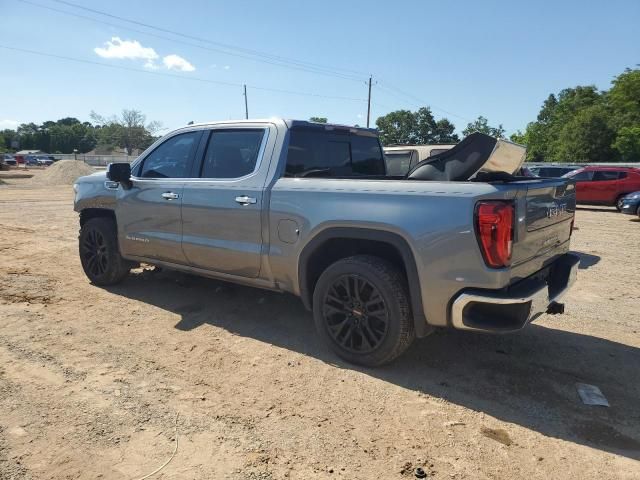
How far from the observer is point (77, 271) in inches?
258

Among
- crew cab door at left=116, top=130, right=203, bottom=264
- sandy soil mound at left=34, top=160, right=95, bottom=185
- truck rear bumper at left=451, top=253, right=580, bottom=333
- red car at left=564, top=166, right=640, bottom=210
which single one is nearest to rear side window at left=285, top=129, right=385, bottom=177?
crew cab door at left=116, top=130, right=203, bottom=264

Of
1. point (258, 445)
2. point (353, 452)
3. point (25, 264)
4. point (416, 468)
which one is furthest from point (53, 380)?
point (25, 264)

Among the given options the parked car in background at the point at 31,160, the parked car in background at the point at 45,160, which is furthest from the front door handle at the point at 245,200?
the parked car in background at the point at 31,160

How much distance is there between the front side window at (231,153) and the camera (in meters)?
4.26

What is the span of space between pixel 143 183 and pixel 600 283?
5903 millimetres

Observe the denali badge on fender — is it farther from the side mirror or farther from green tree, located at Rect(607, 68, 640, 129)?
green tree, located at Rect(607, 68, 640, 129)

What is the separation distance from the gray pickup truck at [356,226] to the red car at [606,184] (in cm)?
1509

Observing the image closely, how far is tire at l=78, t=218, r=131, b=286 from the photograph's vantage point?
5516mm

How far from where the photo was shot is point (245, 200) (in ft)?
13.4

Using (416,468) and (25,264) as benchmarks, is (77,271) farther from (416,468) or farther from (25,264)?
(416,468)

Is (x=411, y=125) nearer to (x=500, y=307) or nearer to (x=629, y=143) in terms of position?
(x=629, y=143)

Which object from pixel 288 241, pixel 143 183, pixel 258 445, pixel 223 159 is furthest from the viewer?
pixel 143 183

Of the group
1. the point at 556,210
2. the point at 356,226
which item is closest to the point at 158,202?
the point at 356,226

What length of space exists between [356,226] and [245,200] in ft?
3.74
